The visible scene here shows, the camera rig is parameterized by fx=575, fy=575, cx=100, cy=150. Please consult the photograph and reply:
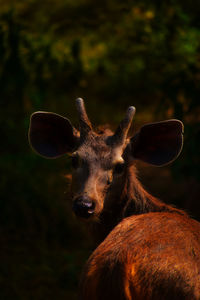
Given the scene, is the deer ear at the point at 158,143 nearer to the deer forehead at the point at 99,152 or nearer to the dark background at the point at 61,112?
the deer forehead at the point at 99,152

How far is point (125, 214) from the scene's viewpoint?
445cm

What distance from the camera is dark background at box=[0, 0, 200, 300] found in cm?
648

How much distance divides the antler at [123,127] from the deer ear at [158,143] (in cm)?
15

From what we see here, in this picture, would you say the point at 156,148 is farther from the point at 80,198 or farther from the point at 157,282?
the point at 157,282

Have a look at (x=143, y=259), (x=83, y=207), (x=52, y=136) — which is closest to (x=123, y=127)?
(x=52, y=136)

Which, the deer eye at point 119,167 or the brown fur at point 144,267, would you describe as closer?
the brown fur at point 144,267

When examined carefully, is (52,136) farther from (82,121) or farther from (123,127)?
(123,127)

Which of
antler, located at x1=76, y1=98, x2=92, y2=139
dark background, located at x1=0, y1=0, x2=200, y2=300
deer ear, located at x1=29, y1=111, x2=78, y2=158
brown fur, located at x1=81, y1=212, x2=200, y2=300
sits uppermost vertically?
brown fur, located at x1=81, y1=212, x2=200, y2=300

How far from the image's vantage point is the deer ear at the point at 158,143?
4.42m

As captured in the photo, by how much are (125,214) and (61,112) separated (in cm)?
539

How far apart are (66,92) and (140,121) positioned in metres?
1.57

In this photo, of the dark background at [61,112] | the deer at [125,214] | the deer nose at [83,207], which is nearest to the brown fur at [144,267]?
the deer at [125,214]

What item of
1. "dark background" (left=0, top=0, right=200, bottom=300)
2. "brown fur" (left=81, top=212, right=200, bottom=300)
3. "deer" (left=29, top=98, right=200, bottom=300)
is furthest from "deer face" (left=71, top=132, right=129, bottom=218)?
"dark background" (left=0, top=0, right=200, bottom=300)

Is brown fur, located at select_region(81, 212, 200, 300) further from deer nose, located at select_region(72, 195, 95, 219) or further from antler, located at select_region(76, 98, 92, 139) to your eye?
antler, located at select_region(76, 98, 92, 139)
